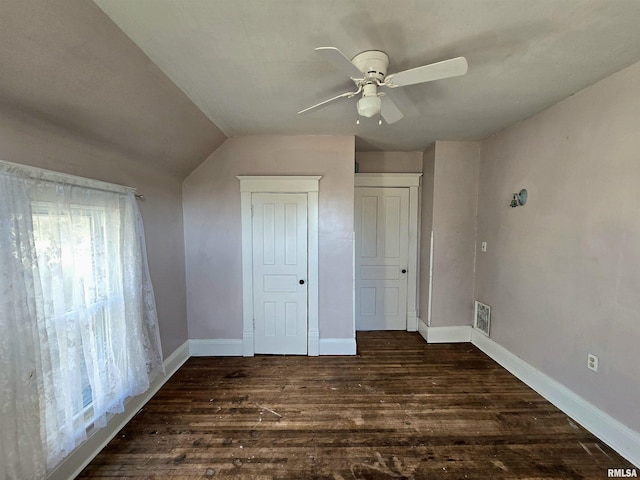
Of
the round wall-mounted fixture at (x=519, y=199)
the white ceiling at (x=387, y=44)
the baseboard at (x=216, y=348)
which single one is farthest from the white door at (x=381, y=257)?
the baseboard at (x=216, y=348)

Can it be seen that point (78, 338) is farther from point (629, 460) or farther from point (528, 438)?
point (629, 460)

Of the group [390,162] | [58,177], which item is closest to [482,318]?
[390,162]

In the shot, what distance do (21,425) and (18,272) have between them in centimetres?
73

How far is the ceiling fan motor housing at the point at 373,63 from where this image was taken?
4.88 ft

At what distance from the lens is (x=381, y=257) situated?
12.2 feet

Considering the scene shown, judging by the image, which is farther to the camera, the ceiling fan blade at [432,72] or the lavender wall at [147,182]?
the lavender wall at [147,182]

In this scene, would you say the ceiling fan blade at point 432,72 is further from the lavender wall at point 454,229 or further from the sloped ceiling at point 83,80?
the lavender wall at point 454,229

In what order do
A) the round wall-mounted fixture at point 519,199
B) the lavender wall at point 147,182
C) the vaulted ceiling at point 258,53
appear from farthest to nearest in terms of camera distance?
the round wall-mounted fixture at point 519,199
the lavender wall at point 147,182
the vaulted ceiling at point 258,53

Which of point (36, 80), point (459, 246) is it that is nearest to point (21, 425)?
point (36, 80)

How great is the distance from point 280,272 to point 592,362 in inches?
107

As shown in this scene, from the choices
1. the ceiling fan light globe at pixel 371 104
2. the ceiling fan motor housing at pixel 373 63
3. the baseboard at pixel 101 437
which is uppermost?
the ceiling fan motor housing at pixel 373 63

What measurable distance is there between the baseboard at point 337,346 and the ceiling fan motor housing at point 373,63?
102 inches

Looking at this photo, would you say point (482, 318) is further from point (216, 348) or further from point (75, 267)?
point (75, 267)

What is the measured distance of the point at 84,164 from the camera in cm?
173
